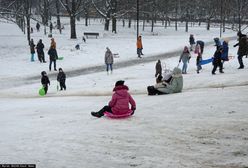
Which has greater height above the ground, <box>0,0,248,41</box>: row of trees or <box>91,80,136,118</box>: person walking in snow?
<box>0,0,248,41</box>: row of trees

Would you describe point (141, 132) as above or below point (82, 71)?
above

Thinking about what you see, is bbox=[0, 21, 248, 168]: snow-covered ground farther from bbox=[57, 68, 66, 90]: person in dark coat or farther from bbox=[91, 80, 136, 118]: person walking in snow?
bbox=[57, 68, 66, 90]: person in dark coat

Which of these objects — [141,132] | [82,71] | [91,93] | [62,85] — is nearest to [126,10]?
[82,71]

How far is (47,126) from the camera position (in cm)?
1023

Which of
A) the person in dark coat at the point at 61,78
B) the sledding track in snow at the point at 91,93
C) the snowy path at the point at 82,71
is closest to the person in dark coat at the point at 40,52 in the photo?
the snowy path at the point at 82,71

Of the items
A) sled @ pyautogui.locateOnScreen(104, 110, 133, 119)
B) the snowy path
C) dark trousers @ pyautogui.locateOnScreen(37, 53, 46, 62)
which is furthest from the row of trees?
sled @ pyautogui.locateOnScreen(104, 110, 133, 119)

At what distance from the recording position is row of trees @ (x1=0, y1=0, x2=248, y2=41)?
40672 millimetres

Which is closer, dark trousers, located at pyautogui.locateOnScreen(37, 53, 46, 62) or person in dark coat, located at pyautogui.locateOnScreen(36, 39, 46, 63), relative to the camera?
person in dark coat, located at pyautogui.locateOnScreen(36, 39, 46, 63)

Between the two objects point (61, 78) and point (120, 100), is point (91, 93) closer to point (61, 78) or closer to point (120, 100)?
point (61, 78)

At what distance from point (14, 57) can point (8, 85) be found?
9.37 meters

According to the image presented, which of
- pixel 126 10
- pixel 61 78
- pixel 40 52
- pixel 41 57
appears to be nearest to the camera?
pixel 61 78

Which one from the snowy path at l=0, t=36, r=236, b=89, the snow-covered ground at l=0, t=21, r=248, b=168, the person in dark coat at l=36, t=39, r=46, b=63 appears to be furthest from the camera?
the person in dark coat at l=36, t=39, r=46, b=63

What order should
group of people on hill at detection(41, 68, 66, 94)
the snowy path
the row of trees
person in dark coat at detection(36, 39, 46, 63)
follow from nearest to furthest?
1. group of people on hill at detection(41, 68, 66, 94)
2. the snowy path
3. person in dark coat at detection(36, 39, 46, 63)
4. the row of trees

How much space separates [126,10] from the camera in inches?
2093
